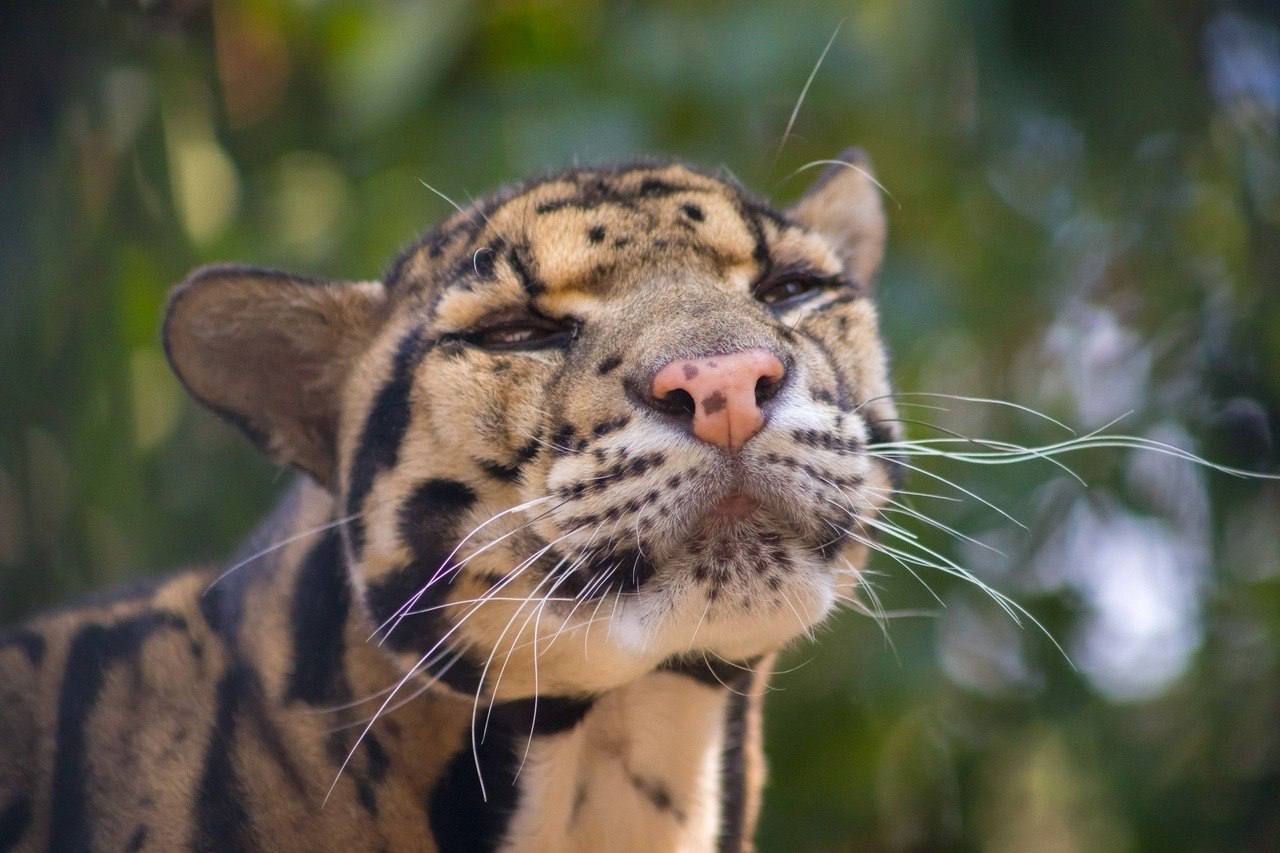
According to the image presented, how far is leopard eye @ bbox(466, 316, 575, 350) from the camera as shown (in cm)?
365

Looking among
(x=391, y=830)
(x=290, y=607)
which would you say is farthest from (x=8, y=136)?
(x=391, y=830)

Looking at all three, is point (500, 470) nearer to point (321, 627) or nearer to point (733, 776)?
point (321, 627)

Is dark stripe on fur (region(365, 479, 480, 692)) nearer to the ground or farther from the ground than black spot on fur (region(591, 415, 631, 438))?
nearer to the ground

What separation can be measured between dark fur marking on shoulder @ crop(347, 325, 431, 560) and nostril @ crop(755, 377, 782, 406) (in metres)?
1.01

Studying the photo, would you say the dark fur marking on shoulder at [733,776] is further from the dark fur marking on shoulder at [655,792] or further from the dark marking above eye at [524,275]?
the dark marking above eye at [524,275]

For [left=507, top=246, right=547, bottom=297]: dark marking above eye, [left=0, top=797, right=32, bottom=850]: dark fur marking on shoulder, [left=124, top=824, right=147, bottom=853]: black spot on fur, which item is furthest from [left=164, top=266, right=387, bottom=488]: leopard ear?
[left=0, top=797, right=32, bottom=850]: dark fur marking on shoulder

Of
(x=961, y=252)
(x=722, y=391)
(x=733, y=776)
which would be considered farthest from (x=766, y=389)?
(x=961, y=252)

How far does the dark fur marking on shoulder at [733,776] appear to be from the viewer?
404cm

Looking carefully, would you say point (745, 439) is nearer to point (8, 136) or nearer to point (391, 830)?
point (391, 830)

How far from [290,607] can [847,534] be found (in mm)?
1625

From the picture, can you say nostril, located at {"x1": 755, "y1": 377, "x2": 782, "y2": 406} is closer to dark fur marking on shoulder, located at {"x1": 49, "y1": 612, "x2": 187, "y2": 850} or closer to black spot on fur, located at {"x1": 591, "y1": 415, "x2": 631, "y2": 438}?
black spot on fur, located at {"x1": 591, "y1": 415, "x2": 631, "y2": 438}

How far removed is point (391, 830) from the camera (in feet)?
12.1

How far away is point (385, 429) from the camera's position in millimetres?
3760

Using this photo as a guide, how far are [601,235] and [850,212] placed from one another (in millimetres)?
1229
